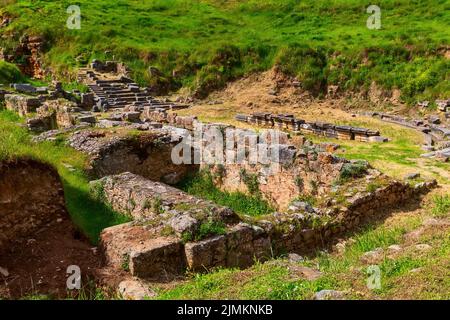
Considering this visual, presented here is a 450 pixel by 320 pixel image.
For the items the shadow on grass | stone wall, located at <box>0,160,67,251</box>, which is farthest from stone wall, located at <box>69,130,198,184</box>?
stone wall, located at <box>0,160,67,251</box>

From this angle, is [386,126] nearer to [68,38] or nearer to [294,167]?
[294,167]

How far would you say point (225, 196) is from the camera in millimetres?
13781

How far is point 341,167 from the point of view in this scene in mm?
12320

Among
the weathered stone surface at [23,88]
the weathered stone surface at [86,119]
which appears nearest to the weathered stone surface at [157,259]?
the weathered stone surface at [86,119]

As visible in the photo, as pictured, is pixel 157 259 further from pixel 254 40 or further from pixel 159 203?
pixel 254 40

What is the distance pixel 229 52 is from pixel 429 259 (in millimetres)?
28597

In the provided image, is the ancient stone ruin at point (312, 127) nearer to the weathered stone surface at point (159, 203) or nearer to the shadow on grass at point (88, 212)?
the weathered stone surface at point (159, 203)

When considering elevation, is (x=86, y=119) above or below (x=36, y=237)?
above

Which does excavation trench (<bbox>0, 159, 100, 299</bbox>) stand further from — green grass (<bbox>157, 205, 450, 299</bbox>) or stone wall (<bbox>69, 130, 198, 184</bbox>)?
stone wall (<bbox>69, 130, 198, 184</bbox>)

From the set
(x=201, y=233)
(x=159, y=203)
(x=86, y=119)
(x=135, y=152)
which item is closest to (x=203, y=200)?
(x=159, y=203)

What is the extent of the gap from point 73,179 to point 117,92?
1859cm

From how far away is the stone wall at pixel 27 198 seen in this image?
28.0 feet

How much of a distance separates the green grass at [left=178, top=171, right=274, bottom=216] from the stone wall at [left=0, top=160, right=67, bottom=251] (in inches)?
165
